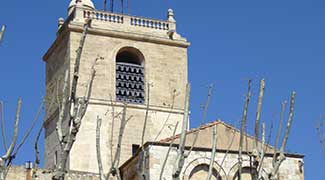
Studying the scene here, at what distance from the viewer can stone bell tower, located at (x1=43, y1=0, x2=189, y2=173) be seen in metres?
31.8

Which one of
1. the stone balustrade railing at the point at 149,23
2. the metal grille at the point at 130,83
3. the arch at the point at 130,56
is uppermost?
the stone balustrade railing at the point at 149,23

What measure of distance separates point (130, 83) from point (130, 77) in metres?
0.23

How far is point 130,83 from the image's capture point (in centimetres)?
3331

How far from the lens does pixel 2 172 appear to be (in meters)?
12.1

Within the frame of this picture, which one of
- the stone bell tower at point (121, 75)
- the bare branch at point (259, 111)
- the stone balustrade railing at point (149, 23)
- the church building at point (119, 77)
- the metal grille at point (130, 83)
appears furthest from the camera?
the stone balustrade railing at point (149, 23)

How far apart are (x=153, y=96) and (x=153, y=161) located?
23.3 ft

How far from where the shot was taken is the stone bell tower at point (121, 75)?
31.8 metres

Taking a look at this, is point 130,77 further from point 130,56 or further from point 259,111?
point 259,111

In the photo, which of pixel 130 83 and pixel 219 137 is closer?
pixel 219 137

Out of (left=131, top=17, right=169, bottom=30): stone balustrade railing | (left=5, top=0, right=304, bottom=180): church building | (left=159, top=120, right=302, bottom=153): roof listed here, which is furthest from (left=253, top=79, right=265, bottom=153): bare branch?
(left=131, top=17, right=169, bottom=30): stone balustrade railing

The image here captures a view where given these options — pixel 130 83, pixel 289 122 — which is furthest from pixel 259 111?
pixel 130 83

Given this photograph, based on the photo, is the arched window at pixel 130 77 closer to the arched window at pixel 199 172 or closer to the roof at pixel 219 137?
the roof at pixel 219 137

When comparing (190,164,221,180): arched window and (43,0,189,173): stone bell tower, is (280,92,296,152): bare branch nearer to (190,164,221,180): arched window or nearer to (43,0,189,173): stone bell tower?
(190,164,221,180): arched window

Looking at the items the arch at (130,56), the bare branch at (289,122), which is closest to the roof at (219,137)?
the arch at (130,56)
